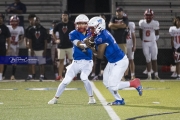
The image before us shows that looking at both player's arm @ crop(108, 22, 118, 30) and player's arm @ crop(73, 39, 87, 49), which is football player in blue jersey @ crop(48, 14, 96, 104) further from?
player's arm @ crop(108, 22, 118, 30)

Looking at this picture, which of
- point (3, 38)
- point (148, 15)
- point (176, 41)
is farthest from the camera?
point (176, 41)

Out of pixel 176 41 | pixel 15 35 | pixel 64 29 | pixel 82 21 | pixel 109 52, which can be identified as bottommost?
pixel 176 41

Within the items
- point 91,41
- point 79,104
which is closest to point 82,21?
point 91,41

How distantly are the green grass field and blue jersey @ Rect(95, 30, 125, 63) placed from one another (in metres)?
0.88

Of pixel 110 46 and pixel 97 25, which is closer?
pixel 97 25

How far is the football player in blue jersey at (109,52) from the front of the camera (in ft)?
34.9

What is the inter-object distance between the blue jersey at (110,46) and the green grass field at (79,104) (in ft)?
2.89

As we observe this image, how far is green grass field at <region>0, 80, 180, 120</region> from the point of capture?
9.54m

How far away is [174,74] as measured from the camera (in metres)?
18.3

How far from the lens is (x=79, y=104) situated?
11.2 meters

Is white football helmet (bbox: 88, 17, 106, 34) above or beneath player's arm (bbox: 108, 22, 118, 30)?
above

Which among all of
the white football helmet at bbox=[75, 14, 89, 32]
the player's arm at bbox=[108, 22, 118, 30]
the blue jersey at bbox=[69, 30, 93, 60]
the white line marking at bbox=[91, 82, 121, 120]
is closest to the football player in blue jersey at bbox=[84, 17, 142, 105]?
the white line marking at bbox=[91, 82, 121, 120]

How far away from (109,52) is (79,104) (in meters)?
1.16

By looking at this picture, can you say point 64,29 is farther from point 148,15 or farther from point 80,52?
point 80,52
